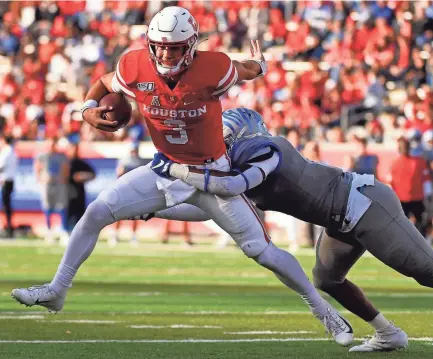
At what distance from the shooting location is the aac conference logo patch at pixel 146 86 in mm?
6422

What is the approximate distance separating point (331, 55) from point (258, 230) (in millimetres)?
15275

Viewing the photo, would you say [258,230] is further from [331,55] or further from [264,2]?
[264,2]

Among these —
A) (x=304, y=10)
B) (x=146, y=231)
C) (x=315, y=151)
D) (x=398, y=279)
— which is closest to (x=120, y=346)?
(x=398, y=279)

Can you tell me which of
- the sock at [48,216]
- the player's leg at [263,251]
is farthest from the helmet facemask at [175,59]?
the sock at [48,216]

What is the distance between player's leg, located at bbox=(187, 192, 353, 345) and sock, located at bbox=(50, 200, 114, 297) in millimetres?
506

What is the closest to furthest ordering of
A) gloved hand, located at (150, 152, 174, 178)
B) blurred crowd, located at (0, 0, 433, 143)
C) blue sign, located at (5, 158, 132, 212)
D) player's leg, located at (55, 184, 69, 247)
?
1. gloved hand, located at (150, 152, 174, 178)
2. player's leg, located at (55, 184, 69, 247)
3. blurred crowd, located at (0, 0, 433, 143)
4. blue sign, located at (5, 158, 132, 212)

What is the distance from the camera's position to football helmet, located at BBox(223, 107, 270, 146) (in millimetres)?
6723

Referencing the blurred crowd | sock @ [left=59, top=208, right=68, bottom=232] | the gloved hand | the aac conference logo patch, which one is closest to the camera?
the aac conference logo patch

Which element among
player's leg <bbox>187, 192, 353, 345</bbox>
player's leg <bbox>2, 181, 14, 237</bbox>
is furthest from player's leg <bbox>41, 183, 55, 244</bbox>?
player's leg <bbox>187, 192, 353, 345</bbox>

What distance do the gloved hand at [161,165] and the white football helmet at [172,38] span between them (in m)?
0.48

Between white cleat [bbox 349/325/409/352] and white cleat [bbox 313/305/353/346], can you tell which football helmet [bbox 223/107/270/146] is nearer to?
white cleat [bbox 313/305/353/346]

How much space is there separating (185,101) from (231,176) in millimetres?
469

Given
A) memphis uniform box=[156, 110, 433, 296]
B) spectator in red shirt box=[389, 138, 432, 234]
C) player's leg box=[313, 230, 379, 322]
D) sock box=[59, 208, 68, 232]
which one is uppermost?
memphis uniform box=[156, 110, 433, 296]

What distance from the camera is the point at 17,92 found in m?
23.4
